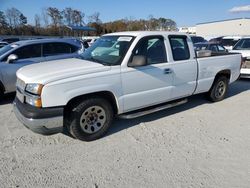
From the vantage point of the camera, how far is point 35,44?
22.8 feet

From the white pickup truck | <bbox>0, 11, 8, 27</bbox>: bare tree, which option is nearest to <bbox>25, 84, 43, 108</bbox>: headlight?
the white pickup truck

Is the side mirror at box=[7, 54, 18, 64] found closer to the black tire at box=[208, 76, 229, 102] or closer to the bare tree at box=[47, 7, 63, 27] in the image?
the black tire at box=[208, 76, 229, 102]

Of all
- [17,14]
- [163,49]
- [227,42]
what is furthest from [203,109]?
[17,14]

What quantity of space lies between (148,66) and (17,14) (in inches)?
3108

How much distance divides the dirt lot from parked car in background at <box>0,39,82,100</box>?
1469 mm

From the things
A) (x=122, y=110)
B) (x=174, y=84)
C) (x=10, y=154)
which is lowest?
(x=10, y=154)

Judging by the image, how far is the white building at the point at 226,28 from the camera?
55938 millimetres

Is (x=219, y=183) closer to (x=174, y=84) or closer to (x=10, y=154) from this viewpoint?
(x=174, y=84)

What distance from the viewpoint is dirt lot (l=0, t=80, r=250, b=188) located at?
311 centimetres

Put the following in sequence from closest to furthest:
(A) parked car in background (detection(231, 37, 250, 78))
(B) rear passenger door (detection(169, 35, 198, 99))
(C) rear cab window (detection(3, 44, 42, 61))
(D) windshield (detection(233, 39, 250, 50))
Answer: (B) rear passenger door (detection(169, 35, 198, 99)) < (C) rear cab window (detection(3, 44, 42, 61)) < (A) parked car in background (detection(231, 37, 250, 78)) < (D) windshield (detection(233, 39, 250, 50))

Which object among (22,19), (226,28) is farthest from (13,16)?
(226,28)

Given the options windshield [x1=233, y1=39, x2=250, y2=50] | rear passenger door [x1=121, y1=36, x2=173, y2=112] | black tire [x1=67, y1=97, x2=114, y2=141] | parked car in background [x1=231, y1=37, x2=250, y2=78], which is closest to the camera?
black tire [x1=67, y1=97, x2=114, y2=141]

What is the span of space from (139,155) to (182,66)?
2.28 meters

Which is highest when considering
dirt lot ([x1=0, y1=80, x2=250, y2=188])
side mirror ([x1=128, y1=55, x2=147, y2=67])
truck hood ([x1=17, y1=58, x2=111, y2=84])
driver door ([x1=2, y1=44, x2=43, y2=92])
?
side mirror ([x1=128, y1=55, x2=147, y2=67])
